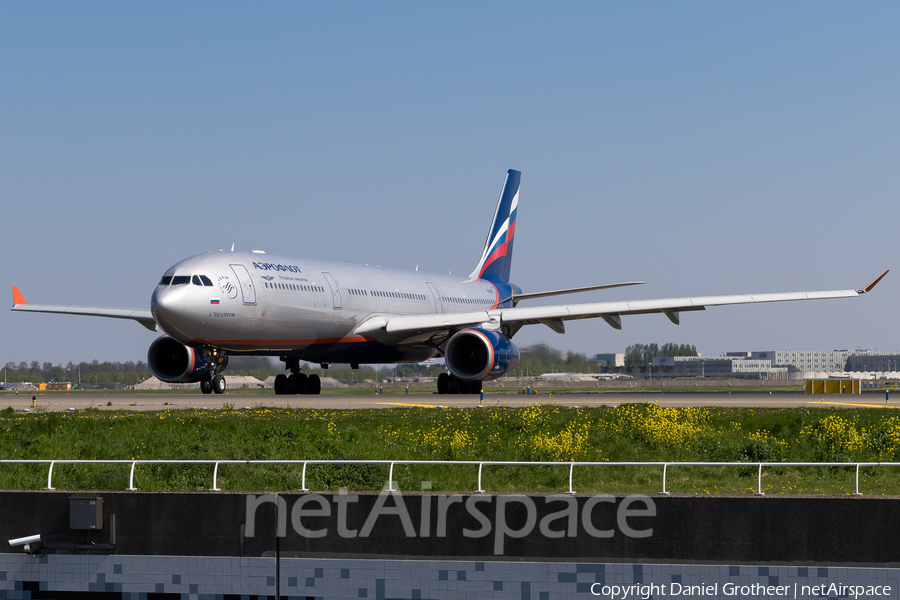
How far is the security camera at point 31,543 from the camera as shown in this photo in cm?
1435

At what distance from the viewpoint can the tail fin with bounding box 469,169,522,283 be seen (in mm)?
54406

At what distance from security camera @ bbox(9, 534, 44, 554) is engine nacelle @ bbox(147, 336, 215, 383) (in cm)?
2096

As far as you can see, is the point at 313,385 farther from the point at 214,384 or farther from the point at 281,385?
the point at 214,384

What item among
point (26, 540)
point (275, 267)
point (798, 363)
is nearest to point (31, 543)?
point (26, 540)

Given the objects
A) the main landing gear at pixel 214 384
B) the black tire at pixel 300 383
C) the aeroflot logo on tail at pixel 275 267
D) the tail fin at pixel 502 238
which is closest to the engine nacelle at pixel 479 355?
the aeroflot logo on tail at pixel 275 267

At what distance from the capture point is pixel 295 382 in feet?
134

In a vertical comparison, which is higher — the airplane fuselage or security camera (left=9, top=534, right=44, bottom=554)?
the airplane fuselage

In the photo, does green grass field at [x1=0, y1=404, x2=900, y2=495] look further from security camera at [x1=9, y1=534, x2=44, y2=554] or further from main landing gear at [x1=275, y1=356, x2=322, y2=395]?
main landing gear at [x1=275, y1=356, x2=322, y2=395]

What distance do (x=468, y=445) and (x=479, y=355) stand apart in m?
15.6

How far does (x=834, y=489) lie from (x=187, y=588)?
9930mm

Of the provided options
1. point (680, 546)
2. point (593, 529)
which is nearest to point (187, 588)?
point (593, 529)

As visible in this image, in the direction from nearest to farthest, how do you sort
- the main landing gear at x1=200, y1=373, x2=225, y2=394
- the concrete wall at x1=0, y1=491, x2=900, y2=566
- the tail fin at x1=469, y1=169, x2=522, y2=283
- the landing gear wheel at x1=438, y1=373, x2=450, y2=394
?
the concrete wall at x1=0, y1=491, x2=900, y2=566, the main landing gear at x1=200, y1=373, x2=225, y2=394, the landing gear wheel at x1=438, y1=373, x2=450, y2=394, the tail fin at x1=469, y1=169, x2=522, y2=283

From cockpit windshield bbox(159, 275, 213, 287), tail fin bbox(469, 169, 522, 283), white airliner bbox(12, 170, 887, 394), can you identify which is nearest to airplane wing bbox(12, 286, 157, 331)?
white airliner bbox(12, 170, 887, 394)

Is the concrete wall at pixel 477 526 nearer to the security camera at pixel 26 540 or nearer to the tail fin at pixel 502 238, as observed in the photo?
A: the security camera at pixel 26 540
